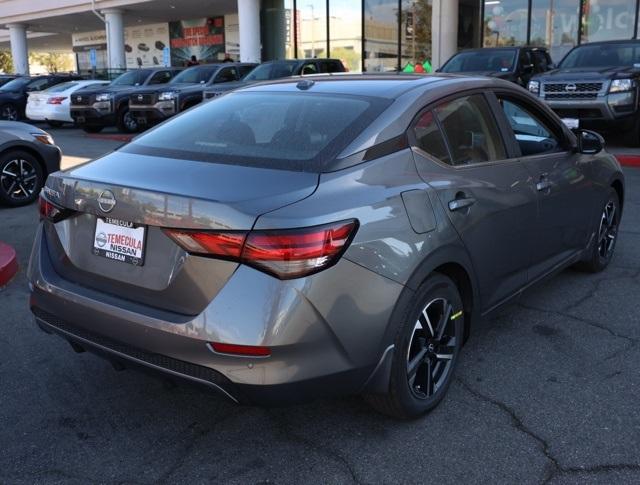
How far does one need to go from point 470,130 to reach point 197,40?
108ft

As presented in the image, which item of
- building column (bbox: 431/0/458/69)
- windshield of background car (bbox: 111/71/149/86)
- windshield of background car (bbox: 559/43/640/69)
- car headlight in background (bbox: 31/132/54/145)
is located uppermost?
building column (bbox: 431/0/458/69)

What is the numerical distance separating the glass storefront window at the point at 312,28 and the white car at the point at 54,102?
372 inches

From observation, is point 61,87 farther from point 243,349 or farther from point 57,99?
point 243,349

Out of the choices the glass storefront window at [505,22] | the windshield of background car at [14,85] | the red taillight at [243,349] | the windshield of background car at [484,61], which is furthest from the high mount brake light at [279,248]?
the windshield of background car at [14,85]

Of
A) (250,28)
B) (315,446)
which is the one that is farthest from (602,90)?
(250,28)

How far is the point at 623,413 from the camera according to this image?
323 centimetres

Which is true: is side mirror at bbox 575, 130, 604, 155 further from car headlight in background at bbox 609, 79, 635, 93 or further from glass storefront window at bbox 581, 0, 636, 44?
glass storefront window at bbox 581, 0, 636, 44

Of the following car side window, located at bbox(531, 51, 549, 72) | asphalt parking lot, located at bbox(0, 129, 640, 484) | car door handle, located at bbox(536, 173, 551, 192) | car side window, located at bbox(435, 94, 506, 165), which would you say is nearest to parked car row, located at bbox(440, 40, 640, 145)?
car side window, located at bbox(531, 51, 549, 72)

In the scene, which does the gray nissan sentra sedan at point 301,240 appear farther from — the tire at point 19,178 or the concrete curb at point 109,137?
the concrete curb at point 109,137

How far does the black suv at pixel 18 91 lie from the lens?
73.3ft

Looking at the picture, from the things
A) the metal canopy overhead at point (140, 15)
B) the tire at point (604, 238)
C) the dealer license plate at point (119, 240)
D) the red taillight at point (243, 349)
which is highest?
the metal canopy overhead at point (140, 15)

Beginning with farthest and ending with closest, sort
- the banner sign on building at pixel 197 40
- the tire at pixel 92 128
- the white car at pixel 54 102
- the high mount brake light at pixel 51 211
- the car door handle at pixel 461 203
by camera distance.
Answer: the banner sign on building at pixel 197 40 → the white car at pixel 54 102 → the tire at pixel 92 128 → the car door handle at pixel 461 203 → the high mount brake light at pixel 51 211

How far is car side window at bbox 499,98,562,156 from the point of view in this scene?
426 cm

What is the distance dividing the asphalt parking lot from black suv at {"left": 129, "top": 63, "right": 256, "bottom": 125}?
41.4 feet
